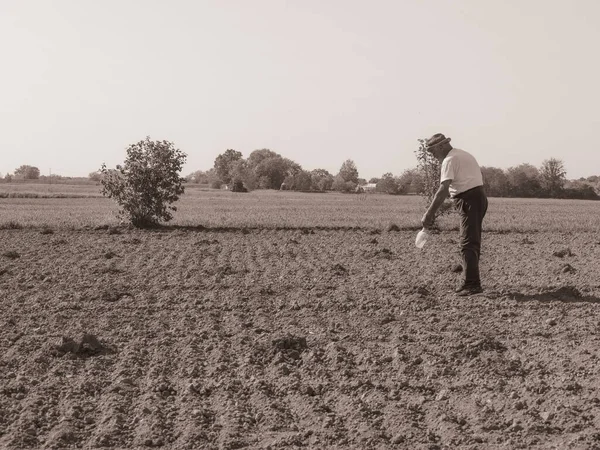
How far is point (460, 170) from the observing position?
8.86 m

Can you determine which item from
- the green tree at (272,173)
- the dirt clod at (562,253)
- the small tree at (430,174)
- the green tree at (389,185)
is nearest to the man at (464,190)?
the dirt clod at (562,253)

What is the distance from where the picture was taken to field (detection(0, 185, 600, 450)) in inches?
195

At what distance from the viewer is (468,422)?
5.00 m

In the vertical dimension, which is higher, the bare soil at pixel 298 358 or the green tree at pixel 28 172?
the green tree at pixel 28 172

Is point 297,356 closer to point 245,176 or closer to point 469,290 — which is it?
point 469,290

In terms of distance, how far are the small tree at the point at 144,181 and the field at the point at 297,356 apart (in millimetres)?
7829

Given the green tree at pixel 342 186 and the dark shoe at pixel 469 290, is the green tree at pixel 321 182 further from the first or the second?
the dark shoe at pixel 469 290

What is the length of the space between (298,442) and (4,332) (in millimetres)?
4291

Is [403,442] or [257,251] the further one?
[257,251]

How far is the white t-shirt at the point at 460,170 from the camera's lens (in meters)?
Answer: 8.83

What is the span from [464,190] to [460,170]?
0.25 m

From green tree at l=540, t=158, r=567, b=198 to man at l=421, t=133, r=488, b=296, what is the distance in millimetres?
71037

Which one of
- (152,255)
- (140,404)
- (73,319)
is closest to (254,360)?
(140,404)

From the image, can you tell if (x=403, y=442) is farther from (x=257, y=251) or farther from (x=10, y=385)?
(x=257, y=251)
